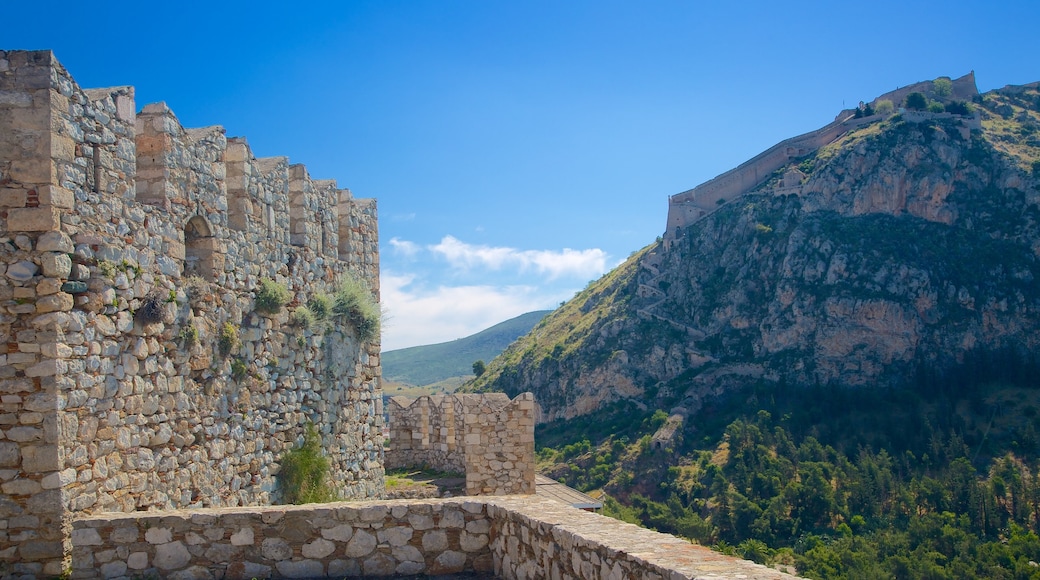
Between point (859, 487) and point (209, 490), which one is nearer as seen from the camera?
A: point (209, 490)

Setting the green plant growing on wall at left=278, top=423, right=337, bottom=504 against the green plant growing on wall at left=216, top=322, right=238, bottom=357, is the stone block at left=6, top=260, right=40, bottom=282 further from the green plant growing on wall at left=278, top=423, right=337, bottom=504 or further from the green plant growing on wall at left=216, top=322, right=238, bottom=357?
the green plant growing on wall at left=278, top=423, right=337, bottom=504

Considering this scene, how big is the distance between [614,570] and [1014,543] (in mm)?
60635

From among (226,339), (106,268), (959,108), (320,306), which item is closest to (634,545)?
(106,268)

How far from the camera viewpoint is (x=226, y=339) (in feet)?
30.0

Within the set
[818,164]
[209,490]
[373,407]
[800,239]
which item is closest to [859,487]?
[800,239]

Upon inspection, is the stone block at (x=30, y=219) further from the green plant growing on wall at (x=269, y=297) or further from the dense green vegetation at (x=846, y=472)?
the dense green vegetation at (x=846, y=472)

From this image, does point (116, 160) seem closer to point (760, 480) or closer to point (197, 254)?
point (197, 254)

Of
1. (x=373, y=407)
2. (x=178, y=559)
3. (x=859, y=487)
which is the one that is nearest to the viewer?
(x=178, y=559)

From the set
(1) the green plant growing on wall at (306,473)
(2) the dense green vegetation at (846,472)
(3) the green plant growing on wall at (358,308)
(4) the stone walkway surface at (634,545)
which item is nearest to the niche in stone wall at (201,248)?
(1) the green plant growing on wall at (306,473)

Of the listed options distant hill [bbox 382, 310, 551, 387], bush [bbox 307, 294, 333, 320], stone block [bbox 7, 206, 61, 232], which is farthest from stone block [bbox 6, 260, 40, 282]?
distant hill [bbox 382, 310, 551, 387]

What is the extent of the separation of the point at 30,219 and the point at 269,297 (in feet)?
11.8

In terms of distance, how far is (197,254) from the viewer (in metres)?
8.97

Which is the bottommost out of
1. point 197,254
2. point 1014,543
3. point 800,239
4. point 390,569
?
point 1014,543

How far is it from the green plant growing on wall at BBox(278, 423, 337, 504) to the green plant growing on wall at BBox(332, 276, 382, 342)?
1.91m
